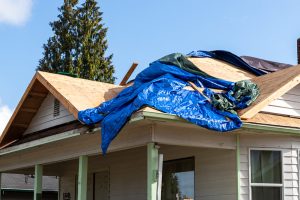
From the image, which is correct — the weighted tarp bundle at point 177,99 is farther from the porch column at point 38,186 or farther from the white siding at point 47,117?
the porch column at point 38,186

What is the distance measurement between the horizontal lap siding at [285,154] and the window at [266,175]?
0.12 meters

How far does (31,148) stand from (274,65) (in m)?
8.50

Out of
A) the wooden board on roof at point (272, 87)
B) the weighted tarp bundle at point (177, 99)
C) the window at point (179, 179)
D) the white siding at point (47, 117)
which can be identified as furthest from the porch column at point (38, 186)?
the wooden board on roof at point (272, 87)

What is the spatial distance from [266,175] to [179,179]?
2.28 m

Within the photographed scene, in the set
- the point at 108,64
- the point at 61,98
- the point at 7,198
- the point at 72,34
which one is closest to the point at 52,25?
the point at 72,34

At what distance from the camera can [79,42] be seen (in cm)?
3506

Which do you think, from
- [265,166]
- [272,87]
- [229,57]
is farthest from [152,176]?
[229,57]

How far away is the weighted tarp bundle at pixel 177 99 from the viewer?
1109 cm

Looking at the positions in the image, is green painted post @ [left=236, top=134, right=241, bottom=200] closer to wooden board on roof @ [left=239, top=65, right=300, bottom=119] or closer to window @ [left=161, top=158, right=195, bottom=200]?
wooden board on roof @ [left=239, top=65, right=300, bottom=119]

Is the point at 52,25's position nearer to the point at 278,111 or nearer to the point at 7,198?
the point at 7,198

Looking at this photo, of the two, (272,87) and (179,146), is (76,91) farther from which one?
(272,87)

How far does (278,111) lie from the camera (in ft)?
43.1

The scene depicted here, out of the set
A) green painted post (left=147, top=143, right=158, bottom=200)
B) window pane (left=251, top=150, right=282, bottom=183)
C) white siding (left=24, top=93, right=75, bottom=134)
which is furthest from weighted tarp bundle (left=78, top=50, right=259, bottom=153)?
white siding (left=24, top=93, right=75, bottom=134)

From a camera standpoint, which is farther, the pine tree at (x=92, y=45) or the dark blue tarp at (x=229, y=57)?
the pine tree at (x=92, y=45)
